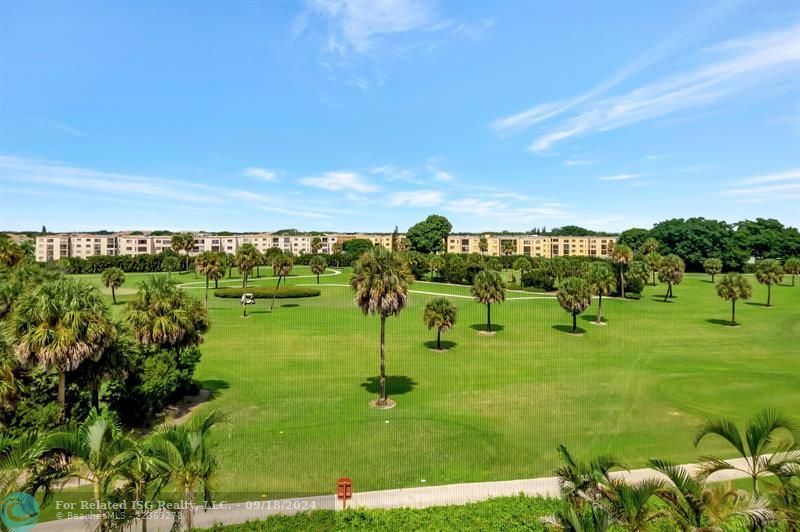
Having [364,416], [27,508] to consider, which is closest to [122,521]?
[27,508]

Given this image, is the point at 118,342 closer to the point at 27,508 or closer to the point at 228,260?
the point at 27,508

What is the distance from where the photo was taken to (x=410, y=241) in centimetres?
15012

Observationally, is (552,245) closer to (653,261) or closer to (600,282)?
(653,261)

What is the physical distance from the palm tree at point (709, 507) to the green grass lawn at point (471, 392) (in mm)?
8509

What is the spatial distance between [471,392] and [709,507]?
64.2 ft

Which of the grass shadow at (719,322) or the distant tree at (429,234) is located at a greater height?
the distant tree at (429,234)

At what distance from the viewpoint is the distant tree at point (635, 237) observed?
141 m

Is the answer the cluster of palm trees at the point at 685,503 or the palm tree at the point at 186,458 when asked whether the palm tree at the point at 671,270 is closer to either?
the cluster of palm trees at the point at 685,503

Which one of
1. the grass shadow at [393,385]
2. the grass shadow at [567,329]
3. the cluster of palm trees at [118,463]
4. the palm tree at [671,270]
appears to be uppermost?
the palm tree at [671,270]

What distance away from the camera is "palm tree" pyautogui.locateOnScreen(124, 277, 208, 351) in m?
24.9

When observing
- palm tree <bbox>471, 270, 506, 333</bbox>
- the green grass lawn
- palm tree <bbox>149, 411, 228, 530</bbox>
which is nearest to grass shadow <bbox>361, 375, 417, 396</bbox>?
the green grass lawn

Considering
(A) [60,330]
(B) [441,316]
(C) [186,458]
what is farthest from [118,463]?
(B) [441,316]

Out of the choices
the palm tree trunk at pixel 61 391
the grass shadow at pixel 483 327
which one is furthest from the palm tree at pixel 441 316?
the palm tree trunk at pixel 61 391

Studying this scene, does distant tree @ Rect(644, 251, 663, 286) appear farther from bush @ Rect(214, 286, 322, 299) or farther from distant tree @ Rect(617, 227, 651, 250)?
distant tree @ Rect(617, 227, 651, 250)
